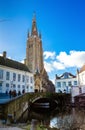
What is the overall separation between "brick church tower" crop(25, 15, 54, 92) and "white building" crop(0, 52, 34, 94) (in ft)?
57.8

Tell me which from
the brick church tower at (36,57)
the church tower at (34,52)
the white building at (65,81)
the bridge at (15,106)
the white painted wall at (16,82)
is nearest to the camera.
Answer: the bridge at (15,106)

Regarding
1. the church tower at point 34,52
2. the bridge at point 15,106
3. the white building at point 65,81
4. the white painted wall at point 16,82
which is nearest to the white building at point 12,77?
the white painted wall at point 16,82

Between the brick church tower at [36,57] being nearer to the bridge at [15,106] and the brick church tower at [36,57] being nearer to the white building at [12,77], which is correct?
the white building at [12,77]

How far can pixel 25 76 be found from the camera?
4253 cm

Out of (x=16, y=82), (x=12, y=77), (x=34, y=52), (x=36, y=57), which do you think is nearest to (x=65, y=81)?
(x=16, y=82)

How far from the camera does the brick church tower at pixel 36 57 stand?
2596 inches

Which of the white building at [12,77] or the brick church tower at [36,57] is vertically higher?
the brick church tower at [36,57]

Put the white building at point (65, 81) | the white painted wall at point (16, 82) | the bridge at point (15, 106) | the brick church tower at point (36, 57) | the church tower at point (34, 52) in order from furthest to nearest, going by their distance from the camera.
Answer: the church tower at point (34, 52), the brick church tower at point (36, 57), the white building at point (65, 81), the white painted wall at point (16, 82), the bridge at point (15, 106)

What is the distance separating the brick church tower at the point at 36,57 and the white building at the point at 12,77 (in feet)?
57.8

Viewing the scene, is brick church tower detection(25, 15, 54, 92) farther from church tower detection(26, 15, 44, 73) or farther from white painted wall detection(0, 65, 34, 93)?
white painted wall detection(0, 65, 34, 93)

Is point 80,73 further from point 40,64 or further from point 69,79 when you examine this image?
point 40,64

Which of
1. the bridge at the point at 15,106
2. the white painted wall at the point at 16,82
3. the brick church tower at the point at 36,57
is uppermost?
the brick church tower at the point at 36,57

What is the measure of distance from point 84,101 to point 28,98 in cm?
1116

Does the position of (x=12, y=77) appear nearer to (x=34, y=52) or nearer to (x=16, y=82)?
(x=16, y=82)
